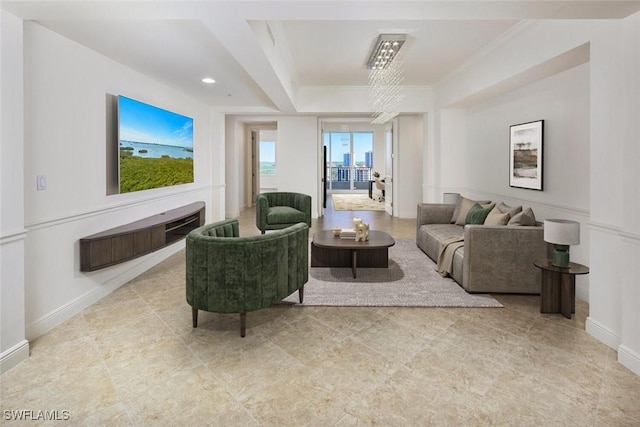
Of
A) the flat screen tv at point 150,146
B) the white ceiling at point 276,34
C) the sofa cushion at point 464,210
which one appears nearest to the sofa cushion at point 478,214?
the sofa cushion at point 464,210

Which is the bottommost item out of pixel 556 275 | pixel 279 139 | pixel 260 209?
pixel 556 275

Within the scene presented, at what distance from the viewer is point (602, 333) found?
2770 mm

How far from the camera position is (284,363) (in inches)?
97.4

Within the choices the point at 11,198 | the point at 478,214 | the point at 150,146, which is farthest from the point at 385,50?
the point at 11,198

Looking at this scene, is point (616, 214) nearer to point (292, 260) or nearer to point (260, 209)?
point (292, 260)

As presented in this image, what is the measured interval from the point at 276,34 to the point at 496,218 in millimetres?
3144

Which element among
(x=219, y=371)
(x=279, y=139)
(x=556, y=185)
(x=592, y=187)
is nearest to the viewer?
(x=219, y=371)

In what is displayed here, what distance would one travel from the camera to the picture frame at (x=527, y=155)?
4359 millimetres

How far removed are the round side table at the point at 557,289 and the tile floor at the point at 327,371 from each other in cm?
16

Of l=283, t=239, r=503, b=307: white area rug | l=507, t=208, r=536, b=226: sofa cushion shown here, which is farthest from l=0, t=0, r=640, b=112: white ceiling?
l=283, t=239, r=503, b=307: white area rug

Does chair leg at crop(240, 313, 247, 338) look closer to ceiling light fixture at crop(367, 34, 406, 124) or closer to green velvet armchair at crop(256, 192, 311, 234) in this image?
ceiling light fixture at crop(367, 34, 406, 124)

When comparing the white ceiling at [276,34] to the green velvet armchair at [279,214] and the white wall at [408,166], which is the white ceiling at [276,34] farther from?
the white wall at [408,166]

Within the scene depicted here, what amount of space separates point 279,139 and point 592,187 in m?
6.68

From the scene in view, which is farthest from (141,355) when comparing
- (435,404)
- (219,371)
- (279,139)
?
(279,139)
